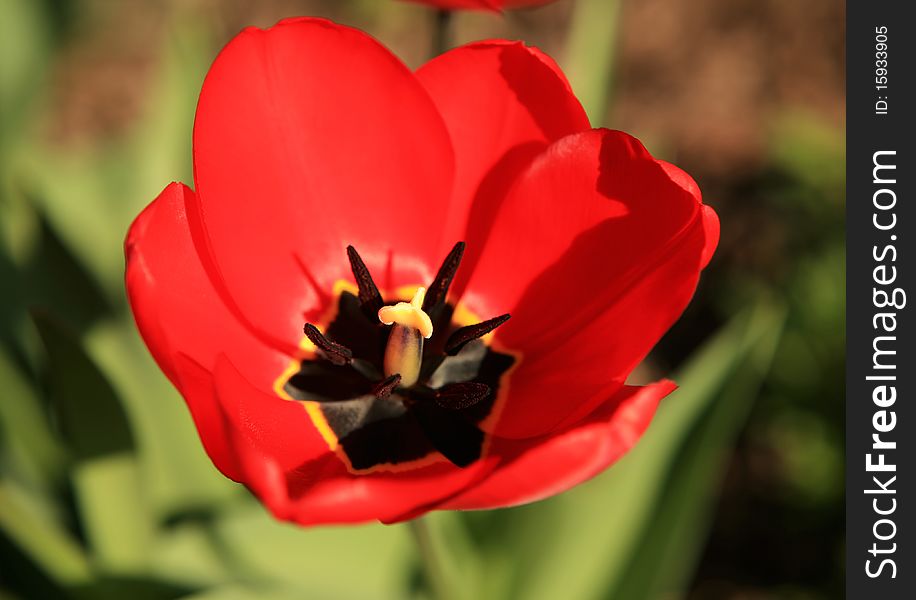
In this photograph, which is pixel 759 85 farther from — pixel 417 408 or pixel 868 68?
pixel 417 408

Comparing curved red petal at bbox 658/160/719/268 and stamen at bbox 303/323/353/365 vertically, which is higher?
curved red petal at bbox 658/160/719/268

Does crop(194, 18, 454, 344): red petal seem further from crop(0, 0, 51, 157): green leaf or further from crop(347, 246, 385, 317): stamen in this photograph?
crop(0, 0, 51, 157): green leaf

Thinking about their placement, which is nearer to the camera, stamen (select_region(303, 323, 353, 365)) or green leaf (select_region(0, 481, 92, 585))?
stamen (select_region(303, 323, 353, 365))

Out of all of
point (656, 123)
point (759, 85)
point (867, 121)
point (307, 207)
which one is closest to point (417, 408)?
point (307, 207)

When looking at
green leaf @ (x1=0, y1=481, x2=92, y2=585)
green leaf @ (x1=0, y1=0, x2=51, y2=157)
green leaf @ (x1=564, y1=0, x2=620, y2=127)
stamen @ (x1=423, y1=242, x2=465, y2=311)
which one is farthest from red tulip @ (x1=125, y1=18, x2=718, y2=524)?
green leaf @ (x1=0, y1=0, x2=51, y2=157)

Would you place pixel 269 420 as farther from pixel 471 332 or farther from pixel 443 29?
pixel 443 29

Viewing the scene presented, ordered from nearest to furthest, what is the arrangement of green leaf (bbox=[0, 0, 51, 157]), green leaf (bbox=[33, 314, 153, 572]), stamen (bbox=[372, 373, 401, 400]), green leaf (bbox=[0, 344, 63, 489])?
stamen (bbox=[372, 373, 401, 400])
green leaf (bbox=[33, 314, 153, 572])
green leaf (bbox=[0, 344, 63, 489])
green leaf (bbox=[0, 0, 51, 157])
